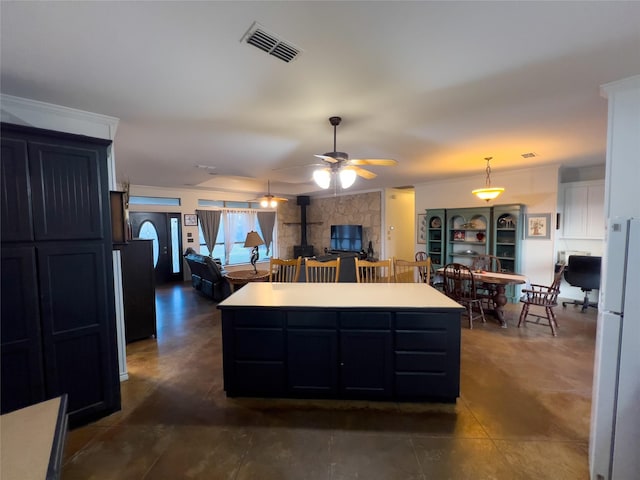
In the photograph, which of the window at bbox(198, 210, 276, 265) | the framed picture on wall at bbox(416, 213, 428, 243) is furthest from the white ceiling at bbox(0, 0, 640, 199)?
the window at bbox(198, 210, 276, 265)

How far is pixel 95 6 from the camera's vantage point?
50.4 inches

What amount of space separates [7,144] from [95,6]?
1164mm

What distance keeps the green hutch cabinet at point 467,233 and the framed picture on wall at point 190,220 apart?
21.0ft

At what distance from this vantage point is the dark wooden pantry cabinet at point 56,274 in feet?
5.98

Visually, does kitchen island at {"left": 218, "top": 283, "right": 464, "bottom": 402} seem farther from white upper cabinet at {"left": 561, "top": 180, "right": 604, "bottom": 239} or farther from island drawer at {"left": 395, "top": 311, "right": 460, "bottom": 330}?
white upper cabinet at {"left": 561, "top": 180, "right": 604, "bottom": 239}

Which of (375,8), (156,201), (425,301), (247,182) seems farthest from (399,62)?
A: (156,201)

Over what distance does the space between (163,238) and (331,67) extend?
690cm

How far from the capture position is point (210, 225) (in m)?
7.98

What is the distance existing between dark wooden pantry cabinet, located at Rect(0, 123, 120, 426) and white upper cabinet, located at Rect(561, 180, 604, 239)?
22.7ft

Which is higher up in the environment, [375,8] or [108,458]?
[375,8]

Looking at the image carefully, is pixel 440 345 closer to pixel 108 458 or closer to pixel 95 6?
pixel 108 458

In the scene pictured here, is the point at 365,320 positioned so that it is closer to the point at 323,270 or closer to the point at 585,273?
the point at 323,270

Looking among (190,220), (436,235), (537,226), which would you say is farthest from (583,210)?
(190,220)

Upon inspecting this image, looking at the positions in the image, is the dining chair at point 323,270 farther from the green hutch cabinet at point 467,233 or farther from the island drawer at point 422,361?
the green hutch cabinet at point 467,233
